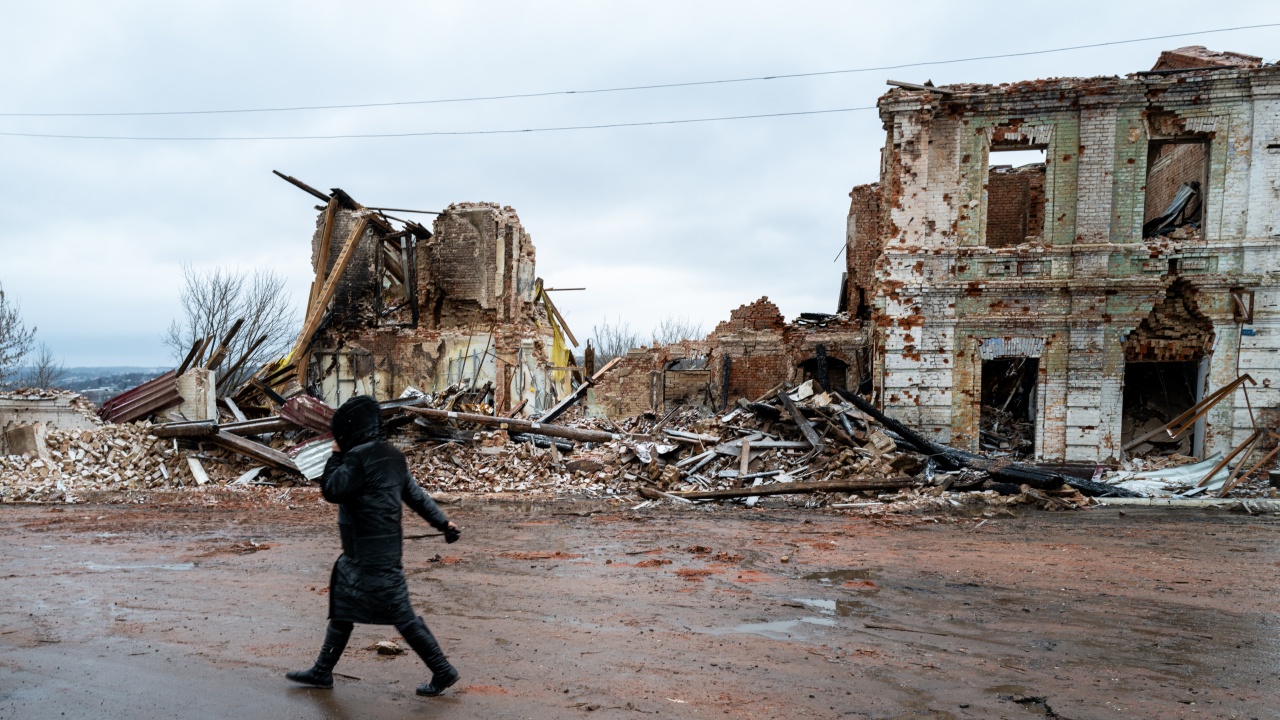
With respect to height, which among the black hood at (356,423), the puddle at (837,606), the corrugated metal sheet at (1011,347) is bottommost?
the puddle at (837,606)

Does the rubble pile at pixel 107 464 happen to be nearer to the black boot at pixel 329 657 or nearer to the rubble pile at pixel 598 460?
the rubble pile at pixel 598 460

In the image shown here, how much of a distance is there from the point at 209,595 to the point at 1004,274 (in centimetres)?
1471

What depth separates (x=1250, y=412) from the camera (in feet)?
50.3

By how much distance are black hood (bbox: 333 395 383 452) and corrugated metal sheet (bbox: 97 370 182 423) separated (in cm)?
1436

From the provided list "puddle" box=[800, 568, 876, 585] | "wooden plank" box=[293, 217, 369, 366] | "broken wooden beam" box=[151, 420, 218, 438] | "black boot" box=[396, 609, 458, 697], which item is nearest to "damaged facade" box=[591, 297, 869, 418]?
"wooden plank" box=[293, 217, 369, 366]

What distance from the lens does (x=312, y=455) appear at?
15086mm

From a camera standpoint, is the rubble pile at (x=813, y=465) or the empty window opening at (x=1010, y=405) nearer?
the rubble pile at (x=813, y=465)

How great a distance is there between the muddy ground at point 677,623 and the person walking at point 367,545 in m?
0.28

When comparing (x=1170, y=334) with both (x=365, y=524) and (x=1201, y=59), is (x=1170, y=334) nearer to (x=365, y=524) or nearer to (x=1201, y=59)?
(x=1201, y=59)

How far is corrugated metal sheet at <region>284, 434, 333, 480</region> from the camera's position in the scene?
14805 mm

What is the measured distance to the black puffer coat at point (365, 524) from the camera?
4.40m

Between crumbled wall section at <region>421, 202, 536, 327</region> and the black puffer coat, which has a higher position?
crumbled wall section at <region>421, 202, 536, 327</region>

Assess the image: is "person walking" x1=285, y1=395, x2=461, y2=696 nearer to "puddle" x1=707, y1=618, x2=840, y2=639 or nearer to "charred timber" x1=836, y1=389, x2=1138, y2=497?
"puddle" x1=707, y1=618, x2=840, y2=639

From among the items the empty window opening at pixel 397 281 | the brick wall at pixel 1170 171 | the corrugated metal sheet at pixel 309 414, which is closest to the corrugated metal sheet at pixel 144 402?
the corrugated metal sheet at pixel 309 414
